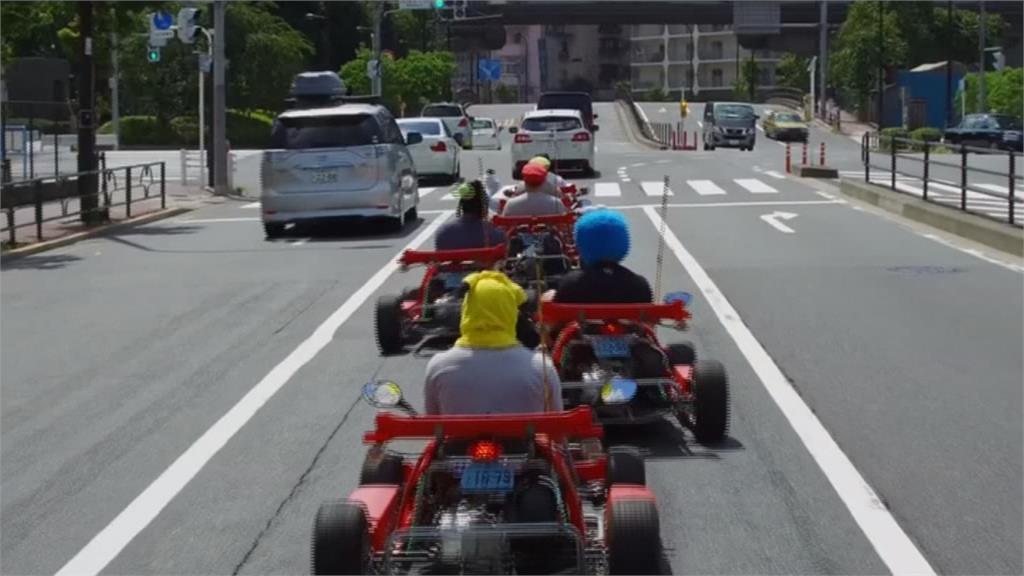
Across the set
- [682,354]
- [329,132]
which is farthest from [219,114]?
[682,354]

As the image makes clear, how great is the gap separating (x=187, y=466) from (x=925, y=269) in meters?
11.4

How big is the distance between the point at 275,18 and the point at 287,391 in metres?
68.0

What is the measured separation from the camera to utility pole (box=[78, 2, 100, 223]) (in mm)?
26438

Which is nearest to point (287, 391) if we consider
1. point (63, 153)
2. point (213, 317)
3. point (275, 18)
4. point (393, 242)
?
point (213, 317)

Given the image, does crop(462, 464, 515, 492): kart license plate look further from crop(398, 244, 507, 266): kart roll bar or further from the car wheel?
the car wheel

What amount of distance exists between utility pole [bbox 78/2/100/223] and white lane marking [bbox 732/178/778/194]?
518 inches

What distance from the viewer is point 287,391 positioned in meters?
11.4

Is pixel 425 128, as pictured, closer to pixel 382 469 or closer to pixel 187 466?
pixel 187 466

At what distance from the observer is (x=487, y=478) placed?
6090mm

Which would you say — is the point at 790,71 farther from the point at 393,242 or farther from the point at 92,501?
the point at 92,501

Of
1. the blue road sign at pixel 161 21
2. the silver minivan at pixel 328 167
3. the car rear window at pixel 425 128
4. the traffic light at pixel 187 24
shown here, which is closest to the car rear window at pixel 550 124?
the car rear window at pixel 425 128

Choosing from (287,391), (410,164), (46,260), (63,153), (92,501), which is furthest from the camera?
(63,153)

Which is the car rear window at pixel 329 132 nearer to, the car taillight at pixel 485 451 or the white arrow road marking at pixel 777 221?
the white arrow road marking at pixel 777 221

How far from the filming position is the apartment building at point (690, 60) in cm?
13875
